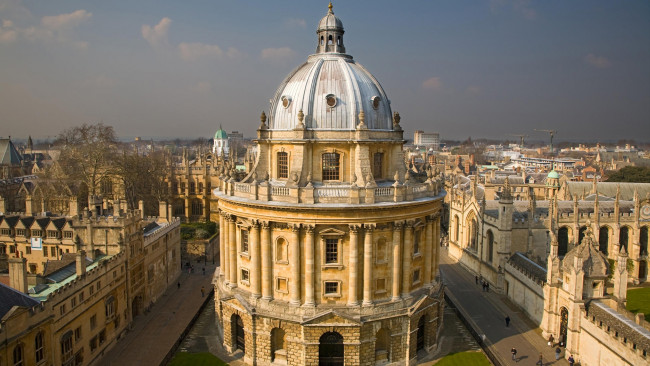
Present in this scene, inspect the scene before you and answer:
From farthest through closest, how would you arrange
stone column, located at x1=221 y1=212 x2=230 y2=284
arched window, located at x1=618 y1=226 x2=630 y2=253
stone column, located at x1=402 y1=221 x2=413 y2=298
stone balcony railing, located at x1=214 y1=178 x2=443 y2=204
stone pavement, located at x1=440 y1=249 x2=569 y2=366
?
arched window, located at x1=618 y1=226 x2=630 y2=253 < stone column, located at x1=221 y1=212 x2=230 y2=284 < stone pavement, located at x1=440 y1=249 x2=569 y2=366 < stone column, located at x1=402 y1=221 x2=413 y2=298 < stone balcony railing, located at x1=214 y1=178 x2=443 y2=204

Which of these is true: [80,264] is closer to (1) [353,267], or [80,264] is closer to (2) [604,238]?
(1) [353,267]

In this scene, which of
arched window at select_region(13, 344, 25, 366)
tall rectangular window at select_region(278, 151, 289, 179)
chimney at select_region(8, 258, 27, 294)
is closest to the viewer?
arched window at select_region(13, 344, 25, 366)

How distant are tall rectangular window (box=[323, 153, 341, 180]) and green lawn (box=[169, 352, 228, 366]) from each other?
1583 centimetres

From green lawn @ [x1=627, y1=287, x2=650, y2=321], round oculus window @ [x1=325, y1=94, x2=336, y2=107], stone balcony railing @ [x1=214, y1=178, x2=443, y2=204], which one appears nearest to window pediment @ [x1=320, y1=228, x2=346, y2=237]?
stone balcony railing @ [x1=214, y1=178, x2=443, y2=204]

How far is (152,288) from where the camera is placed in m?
47.7

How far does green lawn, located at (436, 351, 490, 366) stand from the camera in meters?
35.2

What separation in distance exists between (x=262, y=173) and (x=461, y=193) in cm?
3420

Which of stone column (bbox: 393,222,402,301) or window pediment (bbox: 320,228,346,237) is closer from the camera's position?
window pediment (bbox: 320,228,346,237)

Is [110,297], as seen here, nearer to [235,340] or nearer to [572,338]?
[235,340]

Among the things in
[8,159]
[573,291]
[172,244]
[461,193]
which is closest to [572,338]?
[573,291]

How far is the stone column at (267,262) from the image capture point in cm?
3438

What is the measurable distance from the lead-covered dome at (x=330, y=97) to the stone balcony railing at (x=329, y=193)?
17.0 feet

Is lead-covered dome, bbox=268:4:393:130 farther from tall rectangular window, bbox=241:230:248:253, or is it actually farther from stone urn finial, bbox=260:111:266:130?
tall rectangular window, bbox=241:230:248:253

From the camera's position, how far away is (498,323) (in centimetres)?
4312
